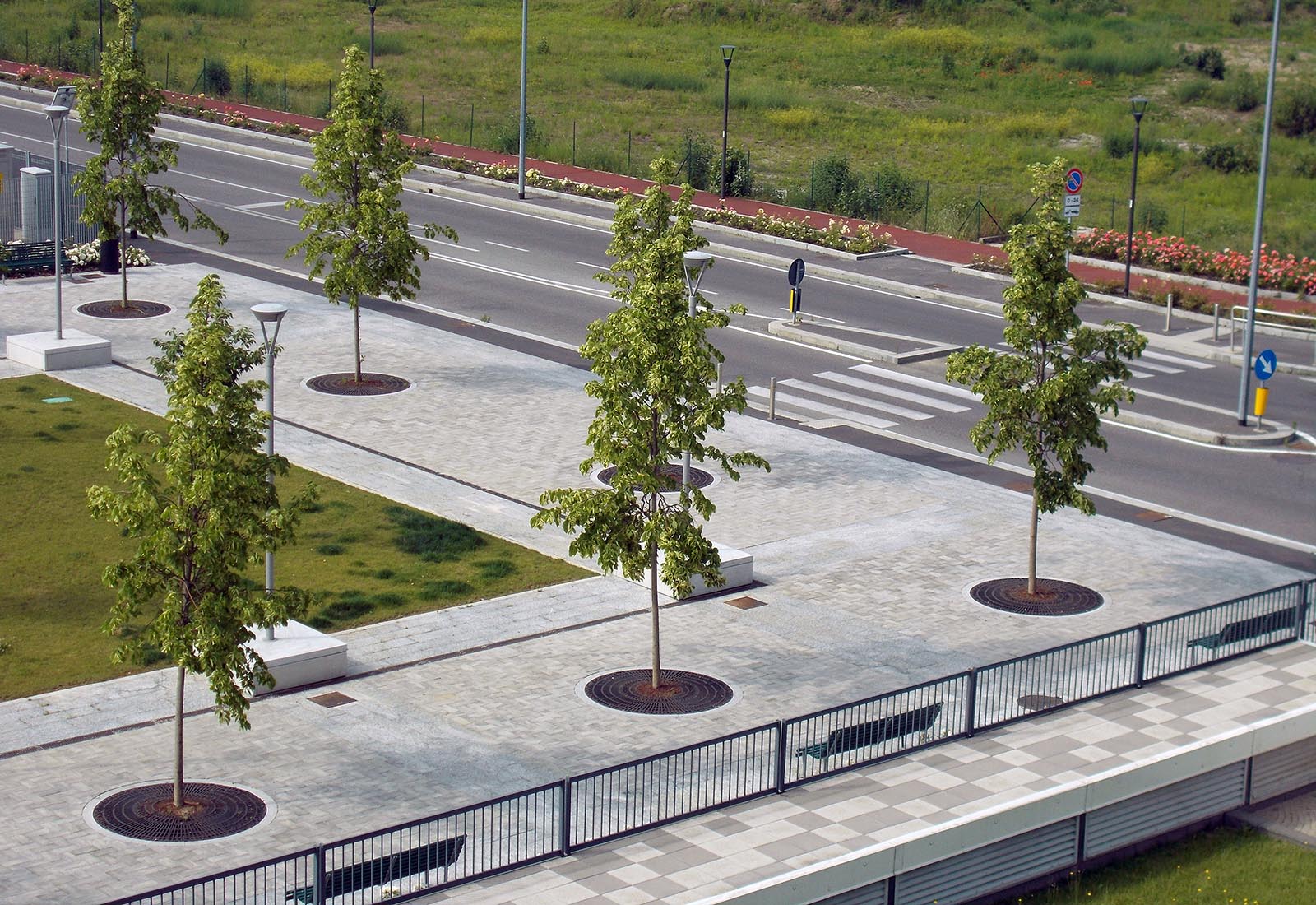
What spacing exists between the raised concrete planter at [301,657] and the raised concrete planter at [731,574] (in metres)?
4.70

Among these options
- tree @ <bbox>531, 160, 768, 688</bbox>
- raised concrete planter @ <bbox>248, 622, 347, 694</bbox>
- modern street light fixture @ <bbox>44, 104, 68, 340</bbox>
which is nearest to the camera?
tree @ <bbox>531, 160, 768, 688</bbox>

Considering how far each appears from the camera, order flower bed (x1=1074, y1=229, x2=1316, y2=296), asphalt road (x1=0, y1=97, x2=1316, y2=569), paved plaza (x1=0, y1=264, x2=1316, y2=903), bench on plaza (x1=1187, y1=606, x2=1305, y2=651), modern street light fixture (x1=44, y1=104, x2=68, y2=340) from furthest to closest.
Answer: flower bed (x1=1074, y1=229, x2=1316, y2=296) → modern street light fixture (x1=44, y1=104, x2=68, y2=340) → asphalt road (x1=0, y1=97, x2=1316, y2=569) → bench on plaza (x1=1187, y1=606, x2=1305, y2=651) → paved plaza (x1=0, y1=264, x2=1316, y2=903)

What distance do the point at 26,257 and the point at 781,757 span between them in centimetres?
2915

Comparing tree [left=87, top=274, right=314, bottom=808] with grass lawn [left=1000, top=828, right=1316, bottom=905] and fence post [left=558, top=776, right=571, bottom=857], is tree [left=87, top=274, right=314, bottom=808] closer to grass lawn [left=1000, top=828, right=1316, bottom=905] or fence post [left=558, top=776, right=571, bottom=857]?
fence post [left=558, top=776, right=571, bottom=857]

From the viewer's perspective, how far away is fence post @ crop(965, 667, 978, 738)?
18.7 metres

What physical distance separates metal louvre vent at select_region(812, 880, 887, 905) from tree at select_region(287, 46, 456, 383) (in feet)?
61.5

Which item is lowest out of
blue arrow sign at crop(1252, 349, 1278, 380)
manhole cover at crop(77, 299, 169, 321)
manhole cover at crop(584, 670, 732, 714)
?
manhole cover at crop(584, 670, 732, 714)

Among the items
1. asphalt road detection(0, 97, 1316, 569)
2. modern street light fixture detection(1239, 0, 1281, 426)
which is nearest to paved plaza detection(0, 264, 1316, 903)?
asphalt road detection(0, 97, 1316, 569)

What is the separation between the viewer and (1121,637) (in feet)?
71.1

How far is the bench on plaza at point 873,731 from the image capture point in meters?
18.1

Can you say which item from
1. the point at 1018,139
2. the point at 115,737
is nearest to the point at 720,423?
the point at 115,737

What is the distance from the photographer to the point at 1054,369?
76.8 feet

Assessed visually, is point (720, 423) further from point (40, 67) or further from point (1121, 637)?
point (40, 67)

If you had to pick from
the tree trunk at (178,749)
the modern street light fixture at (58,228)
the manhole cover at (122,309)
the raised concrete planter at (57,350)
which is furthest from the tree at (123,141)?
the tree trunk at (178,749)
